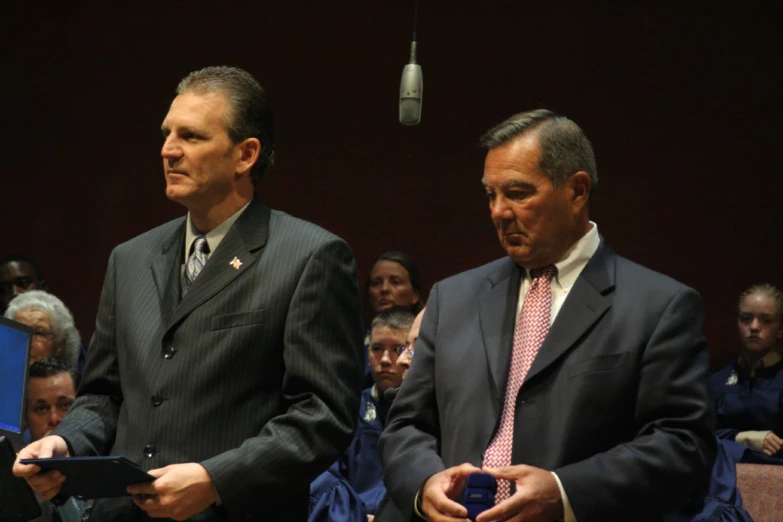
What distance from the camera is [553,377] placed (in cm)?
214

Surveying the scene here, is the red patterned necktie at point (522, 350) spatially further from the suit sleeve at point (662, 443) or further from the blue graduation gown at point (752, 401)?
the blue graduation gown at point (752, 401)

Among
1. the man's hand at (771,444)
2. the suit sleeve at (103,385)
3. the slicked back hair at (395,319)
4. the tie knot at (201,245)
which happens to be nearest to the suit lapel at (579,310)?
the tie knot at (201,245)

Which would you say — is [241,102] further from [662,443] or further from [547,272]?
[662,443]

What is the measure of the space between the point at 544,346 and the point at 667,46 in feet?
13.7

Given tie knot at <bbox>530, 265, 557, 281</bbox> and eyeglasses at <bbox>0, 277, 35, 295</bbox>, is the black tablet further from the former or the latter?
eyeglasses at <bbox>0, 277, 35, 295</bbox>

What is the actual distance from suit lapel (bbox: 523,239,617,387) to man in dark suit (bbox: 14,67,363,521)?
1.23 ft

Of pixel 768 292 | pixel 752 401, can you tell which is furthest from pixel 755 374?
pixel 768 292

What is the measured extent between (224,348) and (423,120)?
4.19 m

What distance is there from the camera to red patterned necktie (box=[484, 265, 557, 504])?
2.14 metres

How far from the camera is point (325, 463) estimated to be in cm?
216

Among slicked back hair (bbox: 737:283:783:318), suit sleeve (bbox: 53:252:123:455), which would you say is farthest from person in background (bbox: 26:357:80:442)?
slicked back hair (bbox: 737:283:783:318)

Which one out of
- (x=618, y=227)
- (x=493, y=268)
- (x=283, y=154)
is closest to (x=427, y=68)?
(x=283, y=154)

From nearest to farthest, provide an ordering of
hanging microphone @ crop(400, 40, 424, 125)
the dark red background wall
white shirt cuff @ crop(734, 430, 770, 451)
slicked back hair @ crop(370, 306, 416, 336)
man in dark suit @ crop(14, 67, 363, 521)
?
man in dark suit @ crop(14, 67, 363, 521)
slicked back hair @ crop(370, 306, 416, 336)
hanging microphone @ crop(400, 40, 424, 125)
white shirt cuff @ crop(734, 430, 770, 451)
the dark red background wall

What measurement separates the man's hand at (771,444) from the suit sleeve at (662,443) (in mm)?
3028
